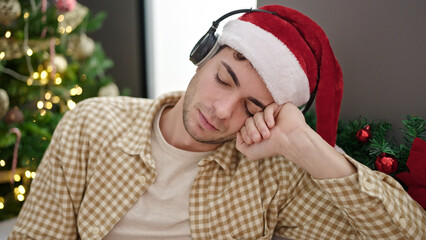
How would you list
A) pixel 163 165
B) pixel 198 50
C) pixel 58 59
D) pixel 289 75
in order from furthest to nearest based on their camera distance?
pixel 58 59
pixel 163 165
pixel 198 50
pixel 289 75

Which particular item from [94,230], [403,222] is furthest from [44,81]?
[403,222]

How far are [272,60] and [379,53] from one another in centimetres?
43

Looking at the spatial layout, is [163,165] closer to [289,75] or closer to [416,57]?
[289,75]

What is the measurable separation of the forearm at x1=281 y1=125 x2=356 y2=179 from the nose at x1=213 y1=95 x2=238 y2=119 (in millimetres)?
185

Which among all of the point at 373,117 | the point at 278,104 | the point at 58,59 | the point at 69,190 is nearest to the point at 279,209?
the point at 278,104

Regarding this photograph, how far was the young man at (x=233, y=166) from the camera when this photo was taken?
3.06 feet

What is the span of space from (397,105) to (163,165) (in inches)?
31.5

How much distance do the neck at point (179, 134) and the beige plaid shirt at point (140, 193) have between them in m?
0.09

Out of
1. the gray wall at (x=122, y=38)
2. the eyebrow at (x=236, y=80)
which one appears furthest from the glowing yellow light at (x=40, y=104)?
the eyebrow at (x=236, y=80)

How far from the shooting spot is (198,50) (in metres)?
1.07

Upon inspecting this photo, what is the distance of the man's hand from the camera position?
922mm

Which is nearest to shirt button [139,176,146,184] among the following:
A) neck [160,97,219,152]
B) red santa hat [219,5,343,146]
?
neck [160,97,219,152]

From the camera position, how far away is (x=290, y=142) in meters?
0.98

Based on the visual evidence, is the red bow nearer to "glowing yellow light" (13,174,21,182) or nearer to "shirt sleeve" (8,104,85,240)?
"shirt sleeve" (8,104,85,240)
